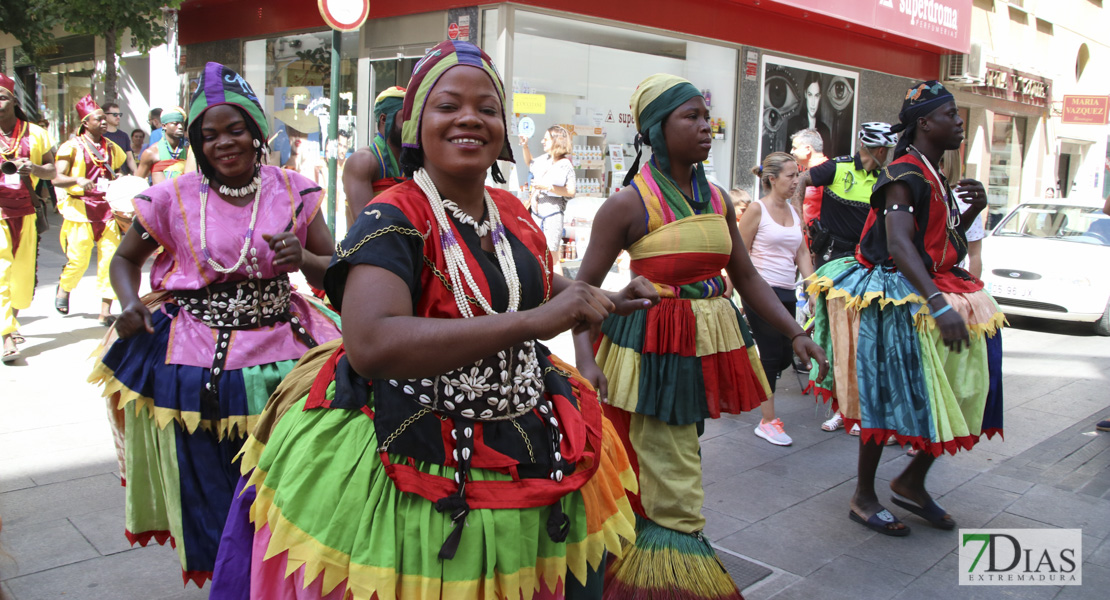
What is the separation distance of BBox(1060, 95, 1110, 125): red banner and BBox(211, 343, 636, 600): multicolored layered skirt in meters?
23.6

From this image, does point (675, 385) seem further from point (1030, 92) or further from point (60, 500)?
Result: point (1030, 92)

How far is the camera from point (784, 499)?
494 cm

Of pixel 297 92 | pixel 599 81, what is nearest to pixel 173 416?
pixel 599 81

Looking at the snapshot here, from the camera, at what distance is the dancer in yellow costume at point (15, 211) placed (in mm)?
7336

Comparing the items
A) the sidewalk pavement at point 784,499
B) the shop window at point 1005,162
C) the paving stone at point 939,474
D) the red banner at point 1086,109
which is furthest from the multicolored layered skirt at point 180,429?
the red banner at point 1086,109

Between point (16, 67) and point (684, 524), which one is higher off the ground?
point (16, 67)

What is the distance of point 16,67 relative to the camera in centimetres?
2492

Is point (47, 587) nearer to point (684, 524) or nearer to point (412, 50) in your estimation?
point (684, 524)

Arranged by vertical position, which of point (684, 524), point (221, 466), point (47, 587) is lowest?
point (47, 587)

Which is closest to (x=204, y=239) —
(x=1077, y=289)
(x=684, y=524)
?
(x=684, y=524)

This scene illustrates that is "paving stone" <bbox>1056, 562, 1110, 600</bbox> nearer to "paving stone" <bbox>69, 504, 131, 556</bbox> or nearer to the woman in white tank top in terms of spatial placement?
the woman in white tank top

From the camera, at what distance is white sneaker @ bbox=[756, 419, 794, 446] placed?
5961 millimetres

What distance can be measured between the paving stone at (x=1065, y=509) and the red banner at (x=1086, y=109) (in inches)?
777

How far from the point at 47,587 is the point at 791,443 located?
4361mm
